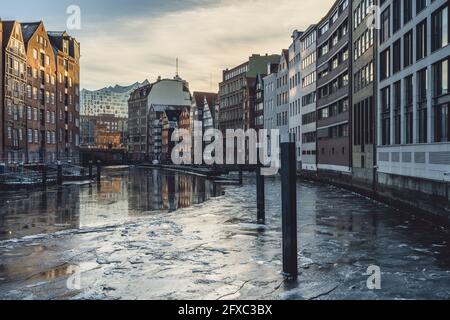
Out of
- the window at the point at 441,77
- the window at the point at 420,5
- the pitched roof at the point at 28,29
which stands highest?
the pitched roof at the point at 28,29

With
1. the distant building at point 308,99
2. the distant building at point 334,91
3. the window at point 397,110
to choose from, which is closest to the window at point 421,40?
the window at point 397,110

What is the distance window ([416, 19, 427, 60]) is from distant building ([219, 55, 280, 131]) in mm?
78938

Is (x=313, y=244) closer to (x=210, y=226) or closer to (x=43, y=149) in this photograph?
(x=210, y=226)

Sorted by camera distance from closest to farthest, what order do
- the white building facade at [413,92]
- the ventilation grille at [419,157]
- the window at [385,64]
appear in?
the white building facade at [413,92], the ventilation grille at [419,157], the window at [385,64]

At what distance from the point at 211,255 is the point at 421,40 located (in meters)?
25.3

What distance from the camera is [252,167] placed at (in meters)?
94.7

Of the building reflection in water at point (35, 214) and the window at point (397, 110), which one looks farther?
the window at point (397, 110)

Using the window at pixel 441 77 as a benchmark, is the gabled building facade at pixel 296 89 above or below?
above

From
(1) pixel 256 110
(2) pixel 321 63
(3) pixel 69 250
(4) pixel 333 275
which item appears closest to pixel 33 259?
(3) pixel 69 250

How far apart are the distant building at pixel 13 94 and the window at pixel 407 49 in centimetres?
4387

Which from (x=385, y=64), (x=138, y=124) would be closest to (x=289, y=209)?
(x=385, y=64)

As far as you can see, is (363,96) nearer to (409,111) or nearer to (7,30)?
(409,111)

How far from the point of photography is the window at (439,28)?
28.9 metres

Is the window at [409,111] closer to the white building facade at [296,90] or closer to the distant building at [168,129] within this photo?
the white building facade at [296,90]
